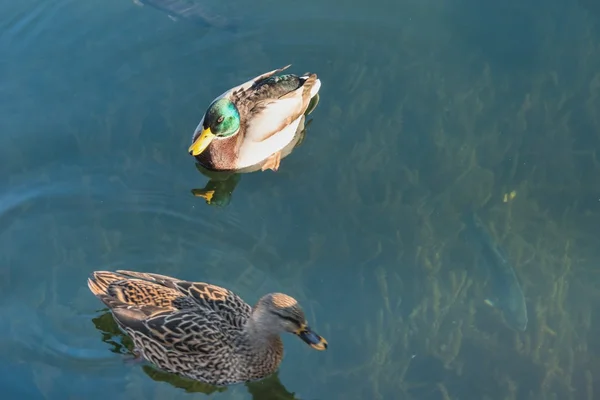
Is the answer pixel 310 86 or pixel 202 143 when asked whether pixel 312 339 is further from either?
pixel 310 86

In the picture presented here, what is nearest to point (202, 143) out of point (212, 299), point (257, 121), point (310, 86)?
point (257, 121)

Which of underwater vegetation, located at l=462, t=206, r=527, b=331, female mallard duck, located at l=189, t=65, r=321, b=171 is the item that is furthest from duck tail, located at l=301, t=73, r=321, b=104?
underwater vegetation, located at l=462, t=206, r=527, b=331

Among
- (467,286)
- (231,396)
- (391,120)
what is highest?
→ (391,120)

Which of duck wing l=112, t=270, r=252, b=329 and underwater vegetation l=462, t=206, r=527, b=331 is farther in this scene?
underwater vegetation l=462, t=206, r=527, b=331

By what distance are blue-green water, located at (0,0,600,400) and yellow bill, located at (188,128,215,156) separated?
0.58 ft

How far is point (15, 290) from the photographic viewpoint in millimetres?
6168

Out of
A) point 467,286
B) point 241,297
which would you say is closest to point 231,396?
point 241,297

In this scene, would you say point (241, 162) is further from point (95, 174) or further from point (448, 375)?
point (448, 375)

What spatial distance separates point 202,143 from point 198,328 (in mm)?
2116

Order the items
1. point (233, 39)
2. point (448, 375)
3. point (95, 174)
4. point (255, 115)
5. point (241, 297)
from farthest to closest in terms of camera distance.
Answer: point (233, 39), point (255, 115), point (95, 174), point (241, 297), point (448, 375)

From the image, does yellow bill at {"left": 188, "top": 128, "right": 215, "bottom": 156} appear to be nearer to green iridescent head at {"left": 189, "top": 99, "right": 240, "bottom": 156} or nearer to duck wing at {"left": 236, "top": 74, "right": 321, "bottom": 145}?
green iridescent head at {"left": 189, "top": 99, "right": 240, "bottom": 156}

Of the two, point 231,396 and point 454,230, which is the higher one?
point 454,230

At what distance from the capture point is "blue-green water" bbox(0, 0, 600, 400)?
573 centimetres

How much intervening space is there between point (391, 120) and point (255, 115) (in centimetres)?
115
